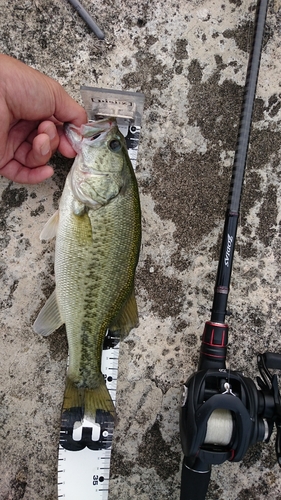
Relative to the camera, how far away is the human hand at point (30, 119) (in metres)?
1.98

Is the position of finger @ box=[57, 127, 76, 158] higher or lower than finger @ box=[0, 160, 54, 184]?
higher

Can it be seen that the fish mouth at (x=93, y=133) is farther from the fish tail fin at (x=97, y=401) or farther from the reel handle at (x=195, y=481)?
the reel handle at (x=195, y=481)

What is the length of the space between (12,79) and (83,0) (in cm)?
82

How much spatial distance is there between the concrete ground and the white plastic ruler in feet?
0.34

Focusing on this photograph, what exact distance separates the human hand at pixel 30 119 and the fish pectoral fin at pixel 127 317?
79cm

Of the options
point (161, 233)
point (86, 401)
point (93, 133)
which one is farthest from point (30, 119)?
point (86, 401)

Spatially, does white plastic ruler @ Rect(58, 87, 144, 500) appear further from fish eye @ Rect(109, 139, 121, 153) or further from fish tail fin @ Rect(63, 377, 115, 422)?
fish eye @ Rect(109, 139, 121, 153)

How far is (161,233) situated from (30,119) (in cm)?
94

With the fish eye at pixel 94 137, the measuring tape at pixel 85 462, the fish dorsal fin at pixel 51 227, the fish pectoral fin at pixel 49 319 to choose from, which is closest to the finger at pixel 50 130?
the fish eye at pixel 94 137

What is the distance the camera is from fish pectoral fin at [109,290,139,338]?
6.98 feet

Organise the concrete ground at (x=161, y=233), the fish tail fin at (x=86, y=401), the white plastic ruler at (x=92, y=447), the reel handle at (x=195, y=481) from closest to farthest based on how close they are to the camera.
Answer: the reel handle at (x=195, y=481) → the fish tail fin at (x=86, y=401) → the white plastic ruler at (x=92, y=447) → the concrete ground at (x=161, y=233)

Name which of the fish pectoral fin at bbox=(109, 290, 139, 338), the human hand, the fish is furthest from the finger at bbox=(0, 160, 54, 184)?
the fish pectoral fin at bbox=(109, 290, 139, 338)

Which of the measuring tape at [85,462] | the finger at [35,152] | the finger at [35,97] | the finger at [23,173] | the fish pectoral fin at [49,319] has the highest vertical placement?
the finger at [35,97]

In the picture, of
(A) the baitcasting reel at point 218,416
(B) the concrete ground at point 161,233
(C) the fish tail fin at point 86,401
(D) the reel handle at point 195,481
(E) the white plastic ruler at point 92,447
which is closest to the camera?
(A) the baitcasting reel at point 218,416
